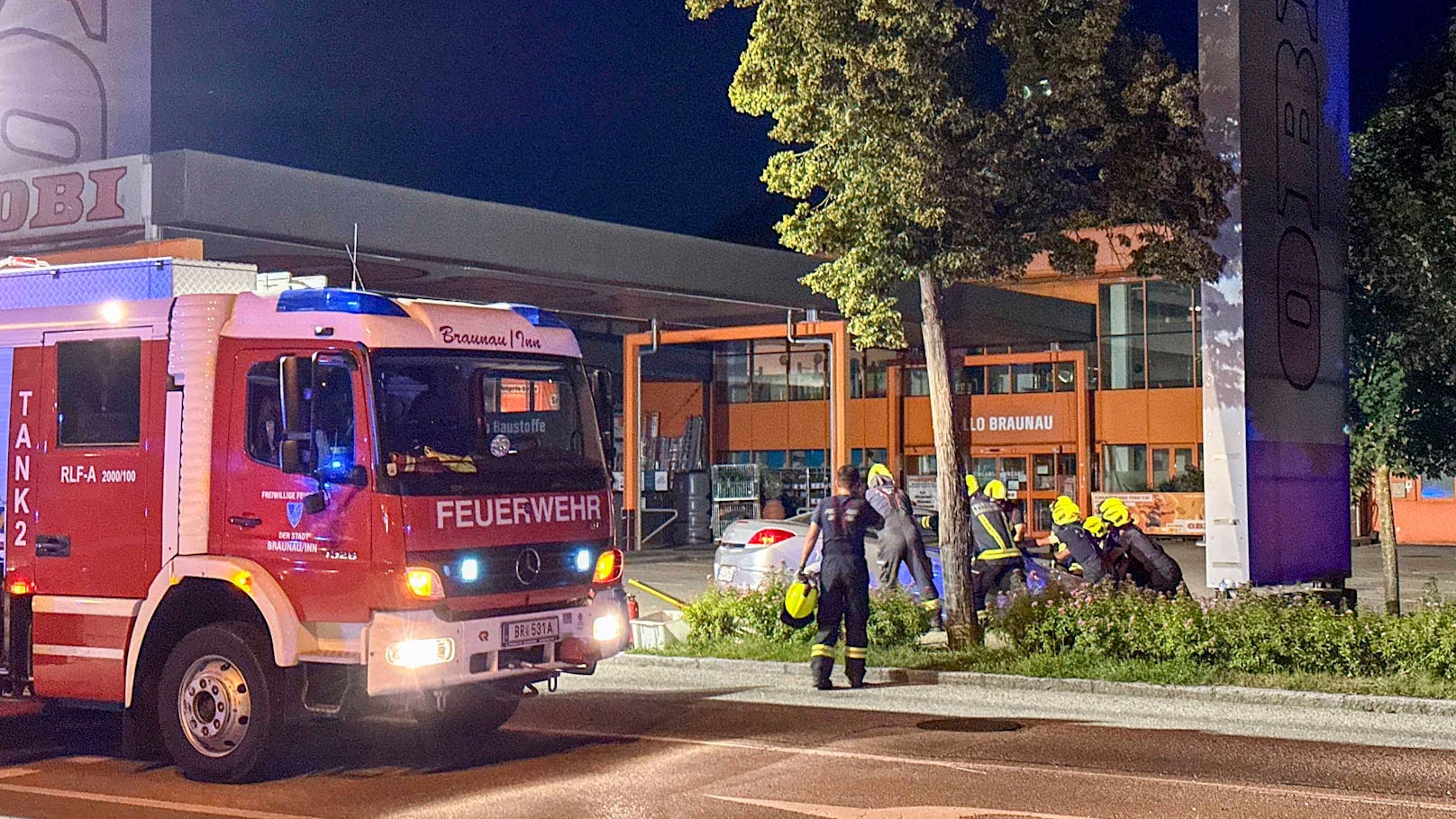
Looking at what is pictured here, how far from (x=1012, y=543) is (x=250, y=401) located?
994cm

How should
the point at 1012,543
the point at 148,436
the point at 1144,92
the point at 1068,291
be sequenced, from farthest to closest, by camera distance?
the point at 1068,291 → the point at 1012,543 → the point at 1144,92 → the point at 148,436

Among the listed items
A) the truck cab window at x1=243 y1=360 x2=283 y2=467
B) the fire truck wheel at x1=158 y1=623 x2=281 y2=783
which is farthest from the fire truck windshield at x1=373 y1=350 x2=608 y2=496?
the fire truck wheel at x1=158 y1=623 x2=281 y2=783

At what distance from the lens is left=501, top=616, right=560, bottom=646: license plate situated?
9.41 metres

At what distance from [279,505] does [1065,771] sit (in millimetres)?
4724

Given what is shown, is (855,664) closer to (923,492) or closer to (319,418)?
(319,418)

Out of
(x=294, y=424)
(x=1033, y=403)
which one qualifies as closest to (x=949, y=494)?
(x=294, y=424)

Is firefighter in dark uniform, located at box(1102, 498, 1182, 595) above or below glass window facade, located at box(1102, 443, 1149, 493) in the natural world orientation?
below

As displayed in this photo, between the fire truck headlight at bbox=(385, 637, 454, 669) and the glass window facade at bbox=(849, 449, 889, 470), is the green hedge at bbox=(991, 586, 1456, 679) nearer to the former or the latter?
the fire truck headlight at bbox=(385, 637, 454, 669)

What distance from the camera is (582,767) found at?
31.4ft

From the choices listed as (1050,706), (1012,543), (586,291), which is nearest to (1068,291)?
(586,291)

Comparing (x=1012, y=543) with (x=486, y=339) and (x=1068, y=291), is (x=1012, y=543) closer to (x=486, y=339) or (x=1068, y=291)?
(x=486, y=339)

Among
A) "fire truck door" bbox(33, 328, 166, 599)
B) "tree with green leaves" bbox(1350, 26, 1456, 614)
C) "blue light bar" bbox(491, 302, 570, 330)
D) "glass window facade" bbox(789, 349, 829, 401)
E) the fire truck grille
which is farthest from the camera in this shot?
"glass window facade" bbox(789, 349, 829, 401)

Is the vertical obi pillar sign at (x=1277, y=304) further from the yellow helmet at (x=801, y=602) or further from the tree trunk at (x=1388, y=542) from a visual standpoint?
the yellow helmet at (x=801, y=602)

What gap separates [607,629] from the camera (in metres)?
10.1
